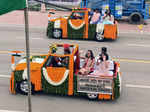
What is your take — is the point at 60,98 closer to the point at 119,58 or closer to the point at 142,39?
the point at 119,58

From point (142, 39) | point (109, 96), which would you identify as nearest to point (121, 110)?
point (109, 96)

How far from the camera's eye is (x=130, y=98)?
1049 centimetres

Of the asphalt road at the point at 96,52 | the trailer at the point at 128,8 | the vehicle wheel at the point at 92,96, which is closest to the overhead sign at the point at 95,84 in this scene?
the vehicle wheel at the point at 92,96

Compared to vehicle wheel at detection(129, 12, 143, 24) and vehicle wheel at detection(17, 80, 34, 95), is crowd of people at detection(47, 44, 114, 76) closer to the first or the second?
vehicle wheel at detection(17, 80, 34, 95)

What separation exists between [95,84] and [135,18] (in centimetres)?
1412

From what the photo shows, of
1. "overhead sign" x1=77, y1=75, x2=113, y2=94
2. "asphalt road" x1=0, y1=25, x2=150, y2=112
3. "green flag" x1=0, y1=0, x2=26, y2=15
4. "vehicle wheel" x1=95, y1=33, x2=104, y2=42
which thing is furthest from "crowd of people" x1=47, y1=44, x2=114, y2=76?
"vehicle wheel" x1=95, y1=33, x2=104, y2=42

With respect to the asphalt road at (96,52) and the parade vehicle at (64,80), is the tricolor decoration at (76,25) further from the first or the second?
the parade vehicle at (64,80)

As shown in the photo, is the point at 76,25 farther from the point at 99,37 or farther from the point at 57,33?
the point at 99,37

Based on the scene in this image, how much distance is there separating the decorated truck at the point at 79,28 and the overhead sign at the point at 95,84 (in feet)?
24.7

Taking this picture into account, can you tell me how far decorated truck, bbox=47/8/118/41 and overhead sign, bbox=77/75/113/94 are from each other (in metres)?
7.51

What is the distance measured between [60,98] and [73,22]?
7.45 m

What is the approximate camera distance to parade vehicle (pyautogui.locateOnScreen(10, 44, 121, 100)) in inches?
386

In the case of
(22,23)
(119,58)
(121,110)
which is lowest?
(121,110)

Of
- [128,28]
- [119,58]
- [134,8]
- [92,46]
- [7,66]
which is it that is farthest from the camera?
[134,8]
